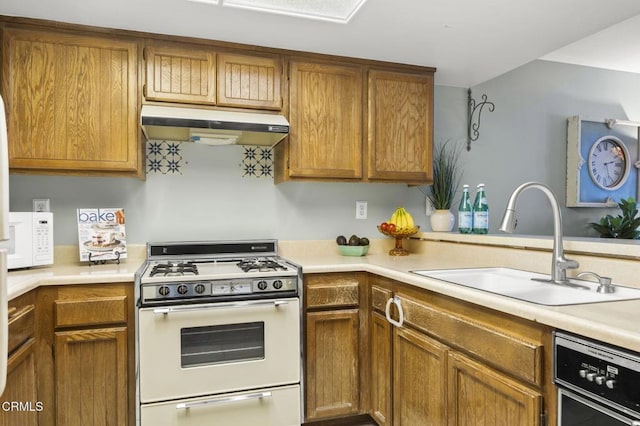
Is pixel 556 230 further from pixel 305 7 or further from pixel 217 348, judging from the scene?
pixel 217 348

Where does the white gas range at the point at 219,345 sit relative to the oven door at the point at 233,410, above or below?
above

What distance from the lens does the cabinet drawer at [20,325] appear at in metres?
1.53

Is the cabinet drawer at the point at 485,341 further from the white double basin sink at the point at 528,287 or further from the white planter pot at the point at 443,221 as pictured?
the white planter pot at the point at 443,221

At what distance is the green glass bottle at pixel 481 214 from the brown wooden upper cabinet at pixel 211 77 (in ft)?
4.21

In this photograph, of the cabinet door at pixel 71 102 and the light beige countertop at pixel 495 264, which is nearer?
the light beige countertop at pixel 495 264

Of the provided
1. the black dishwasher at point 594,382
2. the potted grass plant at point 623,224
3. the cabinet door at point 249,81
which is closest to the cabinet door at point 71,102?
the cabinet door at point 249,81

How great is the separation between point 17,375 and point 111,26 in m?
1.68

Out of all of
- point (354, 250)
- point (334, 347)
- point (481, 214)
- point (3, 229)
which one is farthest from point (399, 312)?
point (3, 229)

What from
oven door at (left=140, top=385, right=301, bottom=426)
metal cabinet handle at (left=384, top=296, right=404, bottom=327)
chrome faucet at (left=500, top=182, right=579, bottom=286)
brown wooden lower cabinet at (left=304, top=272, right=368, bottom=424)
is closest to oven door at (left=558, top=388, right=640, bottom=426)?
chrome faucet at (left=500, top=182, right=579, bottom=286)

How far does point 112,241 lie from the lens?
2.30 meters

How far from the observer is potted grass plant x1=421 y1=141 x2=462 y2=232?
289cm

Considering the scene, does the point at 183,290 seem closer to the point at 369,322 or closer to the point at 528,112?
the point at 369,322

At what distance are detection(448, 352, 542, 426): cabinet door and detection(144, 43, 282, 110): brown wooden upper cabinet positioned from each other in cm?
171

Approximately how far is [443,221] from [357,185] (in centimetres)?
64
